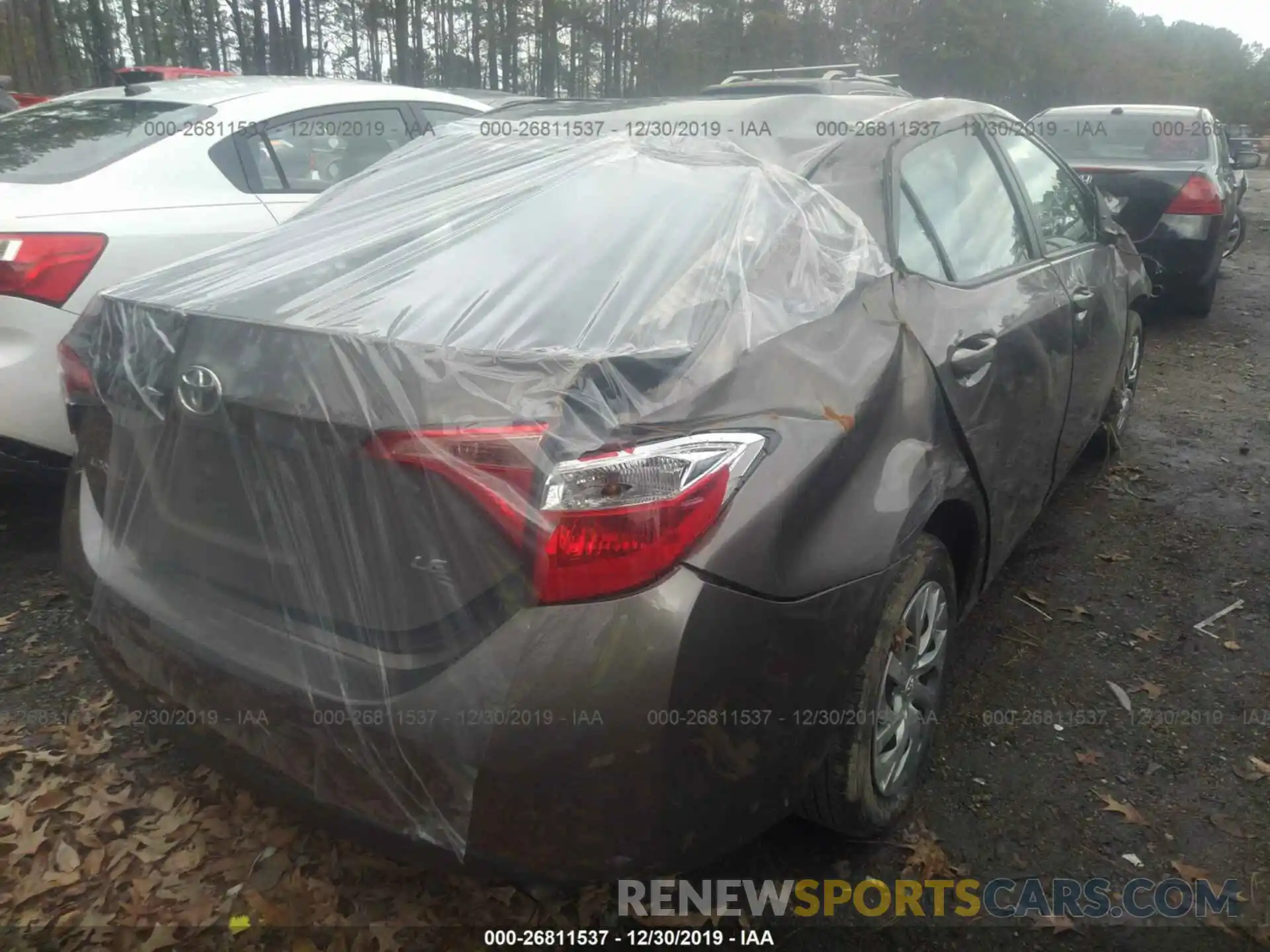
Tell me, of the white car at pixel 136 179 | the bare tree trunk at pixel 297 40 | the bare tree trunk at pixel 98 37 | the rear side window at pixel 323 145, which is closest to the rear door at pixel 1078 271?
the rear side window at pixel 323 145

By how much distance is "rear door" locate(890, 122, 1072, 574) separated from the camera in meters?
2.25

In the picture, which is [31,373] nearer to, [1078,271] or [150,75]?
[1078,271]

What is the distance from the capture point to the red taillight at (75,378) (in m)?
1.98

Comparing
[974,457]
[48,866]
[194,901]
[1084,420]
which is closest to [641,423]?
[974,457]

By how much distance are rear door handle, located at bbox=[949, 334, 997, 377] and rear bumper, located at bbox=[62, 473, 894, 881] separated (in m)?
0.69

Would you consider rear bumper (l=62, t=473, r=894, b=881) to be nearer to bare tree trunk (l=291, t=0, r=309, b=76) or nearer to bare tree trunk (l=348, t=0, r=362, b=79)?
bare tree trunk (l=291, t=0, r=309, b=76)

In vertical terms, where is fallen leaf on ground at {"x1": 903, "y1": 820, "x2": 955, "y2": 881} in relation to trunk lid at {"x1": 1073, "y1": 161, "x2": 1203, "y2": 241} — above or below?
below

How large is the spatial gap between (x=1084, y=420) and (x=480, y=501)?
8.90 feet

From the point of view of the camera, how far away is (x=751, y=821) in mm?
1718

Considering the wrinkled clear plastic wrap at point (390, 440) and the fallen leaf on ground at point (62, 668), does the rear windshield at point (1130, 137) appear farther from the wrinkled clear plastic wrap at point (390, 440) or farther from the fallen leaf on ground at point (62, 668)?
the fallen leaf on ground at point (62, 668)

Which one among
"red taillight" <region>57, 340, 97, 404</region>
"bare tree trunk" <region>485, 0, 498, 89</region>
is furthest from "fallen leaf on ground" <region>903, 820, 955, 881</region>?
"bare tree trunk" <region>485, 0, 498, 89</region>

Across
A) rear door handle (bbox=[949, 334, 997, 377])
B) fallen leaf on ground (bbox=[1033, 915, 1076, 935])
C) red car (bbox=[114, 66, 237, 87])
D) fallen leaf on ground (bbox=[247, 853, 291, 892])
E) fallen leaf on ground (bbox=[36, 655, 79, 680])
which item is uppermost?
red car (bbox=[114, 66, 237, 87])

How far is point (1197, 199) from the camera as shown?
6562 mm

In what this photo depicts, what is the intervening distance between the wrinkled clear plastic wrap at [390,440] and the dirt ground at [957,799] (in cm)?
52
